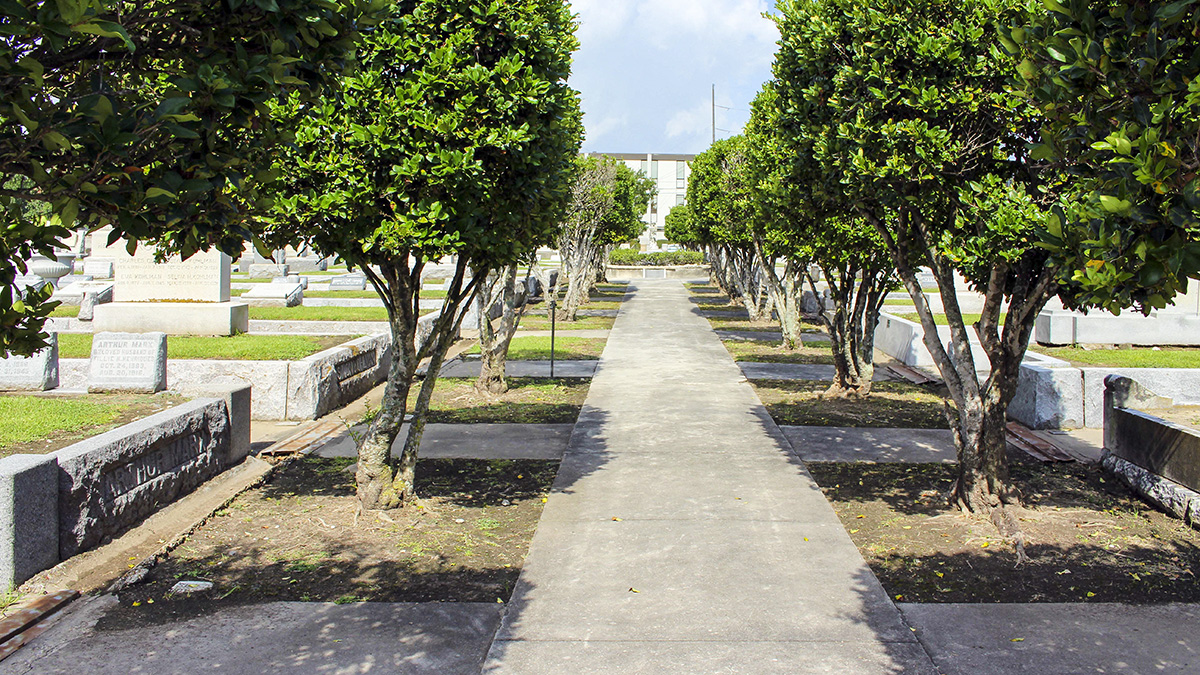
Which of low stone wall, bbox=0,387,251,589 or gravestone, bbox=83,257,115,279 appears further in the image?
gravestone, bbox=83,257,115,279

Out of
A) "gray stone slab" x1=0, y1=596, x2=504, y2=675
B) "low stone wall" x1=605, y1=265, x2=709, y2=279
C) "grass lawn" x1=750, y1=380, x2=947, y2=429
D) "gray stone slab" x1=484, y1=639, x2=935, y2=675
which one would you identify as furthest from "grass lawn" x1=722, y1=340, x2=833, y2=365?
"low stone wall" x1=605, y1=265, x2=709, y2=279

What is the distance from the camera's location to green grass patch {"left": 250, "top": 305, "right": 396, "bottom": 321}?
1917cm

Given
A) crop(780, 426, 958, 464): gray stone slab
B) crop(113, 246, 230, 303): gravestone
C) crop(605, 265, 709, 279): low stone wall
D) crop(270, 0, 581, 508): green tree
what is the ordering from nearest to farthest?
crop(270, 0, 581, 508): green tree → crop(780, 426, 958, 464): gray stone slab → crop(113, 246, 230, 303): gravestone → crop(605, 265, 709, 279): low stone wall

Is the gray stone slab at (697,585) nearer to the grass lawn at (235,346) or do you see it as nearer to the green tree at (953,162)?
the green tree at (953,162)

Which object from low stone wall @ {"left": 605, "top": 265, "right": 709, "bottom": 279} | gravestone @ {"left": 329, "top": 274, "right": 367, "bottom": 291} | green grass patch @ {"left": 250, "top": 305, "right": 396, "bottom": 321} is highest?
low stone wall @ {"left": 605, "top": 265, "right": 709, "bottom": 279}

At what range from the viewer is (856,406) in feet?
40.1

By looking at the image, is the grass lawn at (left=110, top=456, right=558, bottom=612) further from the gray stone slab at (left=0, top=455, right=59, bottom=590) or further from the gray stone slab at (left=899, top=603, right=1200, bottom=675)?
the gray stone slab at (left=899, top=603, right=1200, bottom=675)

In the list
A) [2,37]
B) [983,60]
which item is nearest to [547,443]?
[983,60]

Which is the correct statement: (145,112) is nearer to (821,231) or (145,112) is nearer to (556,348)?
(821,231)

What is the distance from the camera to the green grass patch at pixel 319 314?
62.9 feet

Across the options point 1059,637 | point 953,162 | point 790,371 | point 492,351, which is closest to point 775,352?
point 790,371

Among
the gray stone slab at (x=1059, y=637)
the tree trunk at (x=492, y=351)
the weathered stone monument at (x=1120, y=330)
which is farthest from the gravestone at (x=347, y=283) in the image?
the gray stone slab at (x=1059, y=637)

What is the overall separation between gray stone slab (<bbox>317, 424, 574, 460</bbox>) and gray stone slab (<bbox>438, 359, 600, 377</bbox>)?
173 inches

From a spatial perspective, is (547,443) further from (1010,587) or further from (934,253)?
(1010,587)
